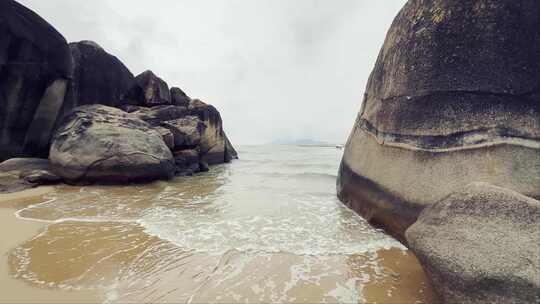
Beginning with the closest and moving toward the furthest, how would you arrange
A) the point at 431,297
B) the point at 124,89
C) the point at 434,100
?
the point at 431,297
the point at 434,100
the point at 124,89

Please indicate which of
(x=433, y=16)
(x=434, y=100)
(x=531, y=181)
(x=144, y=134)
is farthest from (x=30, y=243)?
(x=433, y=16)

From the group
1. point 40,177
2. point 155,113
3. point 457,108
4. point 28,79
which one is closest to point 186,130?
point 155,113

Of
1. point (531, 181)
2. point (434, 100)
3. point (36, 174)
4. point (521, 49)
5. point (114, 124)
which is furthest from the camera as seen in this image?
point (114, 124)

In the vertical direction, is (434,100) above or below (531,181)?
above

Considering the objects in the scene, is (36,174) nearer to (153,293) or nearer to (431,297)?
(153,293)

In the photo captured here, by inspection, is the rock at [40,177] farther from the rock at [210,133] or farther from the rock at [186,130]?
the rock at [210,133]

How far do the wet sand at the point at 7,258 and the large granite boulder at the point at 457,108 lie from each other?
13.5ft

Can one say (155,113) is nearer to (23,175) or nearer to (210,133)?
(210,133)

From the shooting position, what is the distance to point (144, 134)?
871 centimetres

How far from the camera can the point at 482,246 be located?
2.10 m

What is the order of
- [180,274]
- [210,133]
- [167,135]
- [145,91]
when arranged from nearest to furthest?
[180,274] < [167,135] < [145,91] < [210,133]

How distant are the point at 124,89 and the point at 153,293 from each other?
44.4ft

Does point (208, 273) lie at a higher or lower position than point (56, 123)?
lower

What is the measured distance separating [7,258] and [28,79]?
24.3ft
